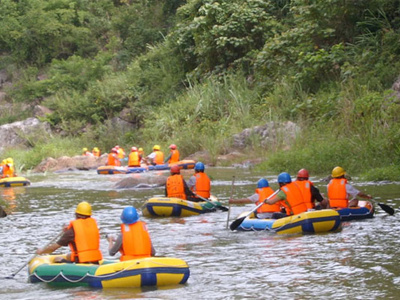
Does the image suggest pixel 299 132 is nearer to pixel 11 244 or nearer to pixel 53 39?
pixel 11 244

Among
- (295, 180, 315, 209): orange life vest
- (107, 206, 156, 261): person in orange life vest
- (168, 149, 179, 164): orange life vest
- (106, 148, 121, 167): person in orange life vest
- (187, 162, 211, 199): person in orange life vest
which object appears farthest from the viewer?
(106, 148, 121, 167): person in orange life vest

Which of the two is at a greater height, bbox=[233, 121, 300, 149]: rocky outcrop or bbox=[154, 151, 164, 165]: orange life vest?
bbox=[233, 121, 300, 149]: rocky outcrop

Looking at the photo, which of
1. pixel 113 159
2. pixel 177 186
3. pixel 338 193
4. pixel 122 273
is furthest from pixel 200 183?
pixel 113 159

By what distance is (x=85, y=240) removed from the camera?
332 inches

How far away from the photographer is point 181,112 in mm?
32875

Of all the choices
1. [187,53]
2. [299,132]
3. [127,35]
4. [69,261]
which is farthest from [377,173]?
[127,35]

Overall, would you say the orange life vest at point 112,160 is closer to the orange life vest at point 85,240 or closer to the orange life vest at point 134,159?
the orange life vest at point 134,159

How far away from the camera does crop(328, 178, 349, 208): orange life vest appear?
41.4 ft

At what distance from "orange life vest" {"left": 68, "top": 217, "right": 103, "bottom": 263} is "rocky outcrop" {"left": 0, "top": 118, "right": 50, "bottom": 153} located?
102 feet

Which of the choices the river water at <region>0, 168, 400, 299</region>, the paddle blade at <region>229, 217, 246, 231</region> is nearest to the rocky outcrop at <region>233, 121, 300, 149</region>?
the river water at <region>0, 168, 400, 299</region>

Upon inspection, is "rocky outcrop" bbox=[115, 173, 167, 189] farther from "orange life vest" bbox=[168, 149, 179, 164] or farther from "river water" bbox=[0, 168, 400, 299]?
"orange life vest" bbox=[168, 149, 179, 164]

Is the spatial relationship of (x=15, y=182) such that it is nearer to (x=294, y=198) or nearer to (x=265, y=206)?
(x=265, y=206)

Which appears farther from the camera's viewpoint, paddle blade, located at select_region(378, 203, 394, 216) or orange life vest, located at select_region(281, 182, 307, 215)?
paddle blade, located at select_region(378, 203, 394, 216)

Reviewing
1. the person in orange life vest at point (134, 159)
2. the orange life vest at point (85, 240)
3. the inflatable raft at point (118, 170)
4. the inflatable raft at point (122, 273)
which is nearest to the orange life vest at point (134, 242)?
the inflatable raft at point (122, 273)
